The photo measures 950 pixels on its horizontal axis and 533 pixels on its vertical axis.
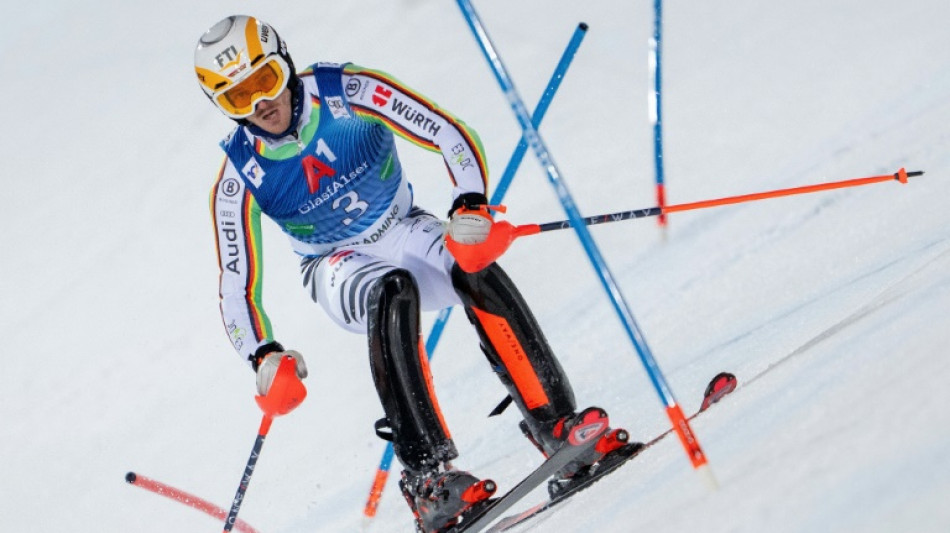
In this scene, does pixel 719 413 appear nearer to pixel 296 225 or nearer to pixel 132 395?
pixel 296 225

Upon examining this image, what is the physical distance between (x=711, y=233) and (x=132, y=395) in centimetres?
306

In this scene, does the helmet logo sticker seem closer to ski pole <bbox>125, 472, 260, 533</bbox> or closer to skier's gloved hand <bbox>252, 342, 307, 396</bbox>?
skier's gloved hand <bbox>252, 342, 307, 396</bbox>

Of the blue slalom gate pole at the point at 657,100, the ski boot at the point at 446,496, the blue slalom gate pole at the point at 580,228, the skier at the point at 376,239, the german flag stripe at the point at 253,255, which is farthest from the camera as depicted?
the blue slalom gate pole at the point at 657,100

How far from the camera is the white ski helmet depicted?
4.23 meters

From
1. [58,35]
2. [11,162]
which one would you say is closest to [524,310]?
[11,162]

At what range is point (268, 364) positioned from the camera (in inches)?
171

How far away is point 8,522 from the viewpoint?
6.79 m

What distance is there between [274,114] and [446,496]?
131cm

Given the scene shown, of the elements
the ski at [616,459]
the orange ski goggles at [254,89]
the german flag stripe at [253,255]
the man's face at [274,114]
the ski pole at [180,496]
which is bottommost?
the ski at [616,459]

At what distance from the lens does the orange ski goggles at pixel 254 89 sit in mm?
4266

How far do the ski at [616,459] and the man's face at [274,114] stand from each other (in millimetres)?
1416

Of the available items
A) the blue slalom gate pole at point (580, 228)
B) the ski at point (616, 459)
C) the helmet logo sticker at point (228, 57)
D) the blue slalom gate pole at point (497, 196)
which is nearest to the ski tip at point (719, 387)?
the ski at point (616, 459)

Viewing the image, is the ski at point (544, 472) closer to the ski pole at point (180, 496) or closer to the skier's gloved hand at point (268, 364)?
the skier's gloved hand at point (268, 364)

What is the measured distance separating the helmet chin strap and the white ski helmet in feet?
0.15
